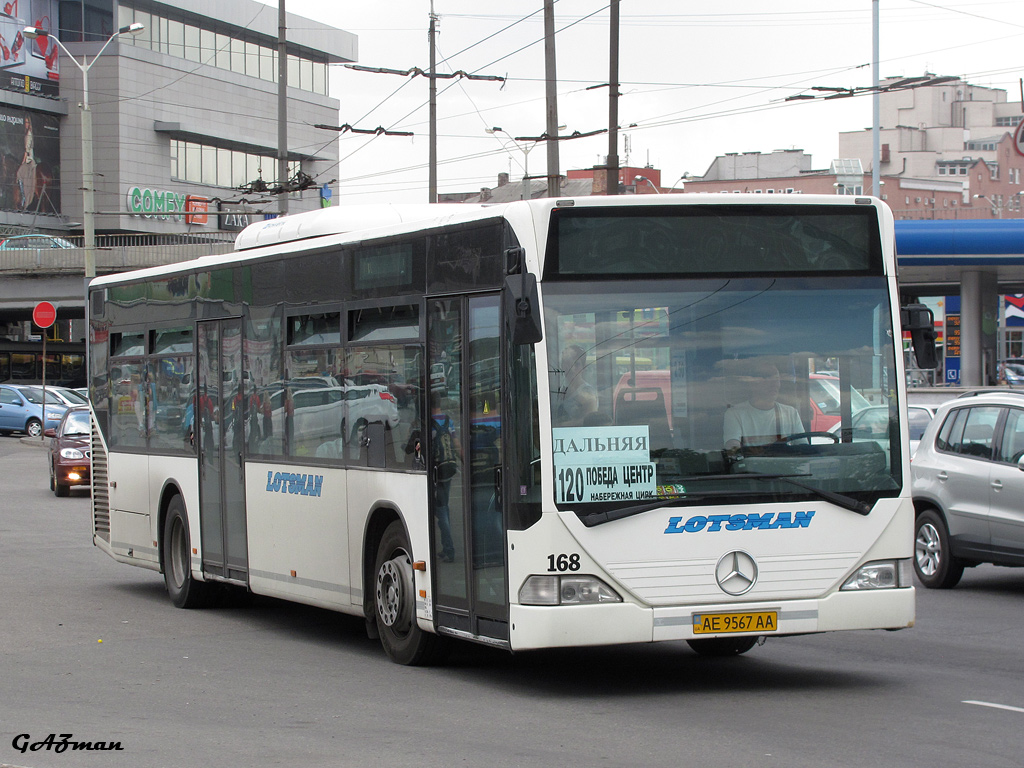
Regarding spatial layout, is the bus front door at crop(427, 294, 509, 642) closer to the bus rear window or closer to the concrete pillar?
the bus rear window

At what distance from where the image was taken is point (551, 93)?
2641 centimetres

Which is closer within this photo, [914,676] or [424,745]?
[424,745]

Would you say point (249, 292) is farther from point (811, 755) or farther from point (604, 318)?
point (811, 755)

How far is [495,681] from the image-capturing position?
29.7 feet

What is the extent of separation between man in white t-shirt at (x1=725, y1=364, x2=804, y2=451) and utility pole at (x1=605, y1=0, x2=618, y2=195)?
17.0 metres

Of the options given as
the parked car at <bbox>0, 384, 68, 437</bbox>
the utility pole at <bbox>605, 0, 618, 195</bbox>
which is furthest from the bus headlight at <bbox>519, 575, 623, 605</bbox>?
the parked car at <bbox>0, 384, 68, 437</bbox>

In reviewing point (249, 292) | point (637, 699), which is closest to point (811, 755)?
point (637, 699)

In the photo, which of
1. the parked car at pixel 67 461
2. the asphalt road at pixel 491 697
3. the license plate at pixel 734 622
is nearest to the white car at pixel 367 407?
the asphalt road at pixel 491 697

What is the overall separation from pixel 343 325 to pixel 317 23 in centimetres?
9076

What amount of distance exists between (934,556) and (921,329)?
240 inches

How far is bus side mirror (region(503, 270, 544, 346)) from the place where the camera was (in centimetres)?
798

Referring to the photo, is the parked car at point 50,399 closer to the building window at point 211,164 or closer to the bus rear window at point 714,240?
the building window at point 211,164

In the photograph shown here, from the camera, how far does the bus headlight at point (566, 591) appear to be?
26.5ft

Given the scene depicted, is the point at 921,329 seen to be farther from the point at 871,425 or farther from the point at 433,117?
the point at 433,117
